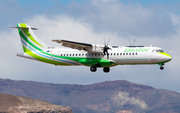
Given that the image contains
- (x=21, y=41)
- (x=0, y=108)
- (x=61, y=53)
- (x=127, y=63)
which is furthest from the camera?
(x=0, y=108)

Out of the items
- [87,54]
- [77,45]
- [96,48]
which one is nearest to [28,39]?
[77,45]

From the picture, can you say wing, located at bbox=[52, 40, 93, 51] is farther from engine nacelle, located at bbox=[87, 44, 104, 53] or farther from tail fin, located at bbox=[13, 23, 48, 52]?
tail fin, located at bbox=[13, 23, 48, 52]

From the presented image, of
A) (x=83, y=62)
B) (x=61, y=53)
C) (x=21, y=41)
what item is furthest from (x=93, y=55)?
(x=21, y=41)

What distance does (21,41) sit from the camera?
65.6m

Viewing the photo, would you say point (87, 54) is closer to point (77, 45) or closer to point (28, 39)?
point (77, 45)

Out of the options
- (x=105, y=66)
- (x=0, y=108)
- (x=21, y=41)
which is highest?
(x=21, y=41)

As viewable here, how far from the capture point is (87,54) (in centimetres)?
5984

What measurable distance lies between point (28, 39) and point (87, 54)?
12014 millimetres

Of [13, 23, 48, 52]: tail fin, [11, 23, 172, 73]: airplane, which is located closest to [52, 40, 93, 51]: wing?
[11, 23, 172, 73]: airplane

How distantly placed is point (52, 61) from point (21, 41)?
7.75 m

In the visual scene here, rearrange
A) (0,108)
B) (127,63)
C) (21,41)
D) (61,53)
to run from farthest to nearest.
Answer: (0,108), (21,41), (61,53), (127,63)

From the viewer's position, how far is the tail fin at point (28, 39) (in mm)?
64394

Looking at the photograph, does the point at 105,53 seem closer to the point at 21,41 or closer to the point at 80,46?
the point at 80,46

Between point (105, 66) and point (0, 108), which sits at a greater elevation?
point (105, 66)
